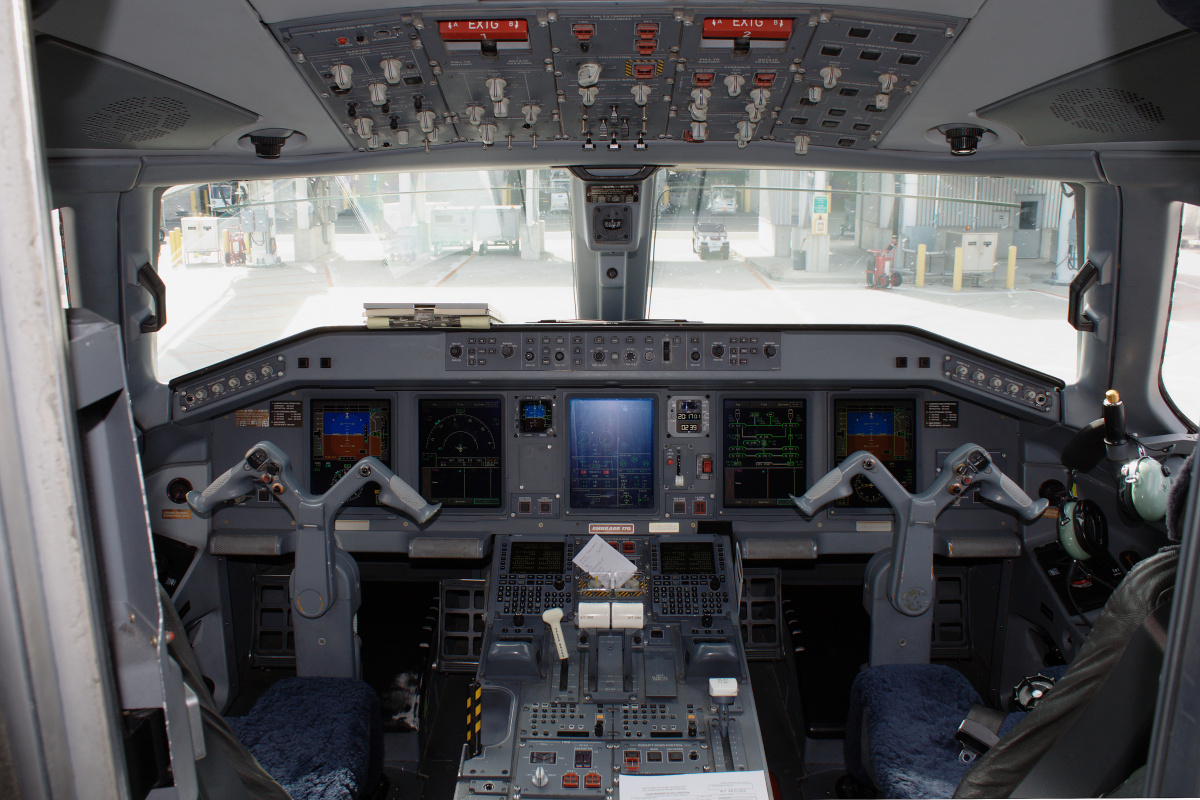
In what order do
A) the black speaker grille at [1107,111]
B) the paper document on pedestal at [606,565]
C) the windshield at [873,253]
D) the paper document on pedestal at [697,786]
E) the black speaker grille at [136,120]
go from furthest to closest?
the windshield at [873,253] < the paper document on pedestal at [606,565] < the black speaker grille at [136,120] < the black speaker grille at [1107,111] < the paper document on pedestal at [697,786]

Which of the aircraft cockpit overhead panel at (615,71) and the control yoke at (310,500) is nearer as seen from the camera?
the aircraft cockpit overhead panel at (615,71)

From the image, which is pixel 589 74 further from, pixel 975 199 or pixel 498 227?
pixel 975 199

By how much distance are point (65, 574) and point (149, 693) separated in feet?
0.44

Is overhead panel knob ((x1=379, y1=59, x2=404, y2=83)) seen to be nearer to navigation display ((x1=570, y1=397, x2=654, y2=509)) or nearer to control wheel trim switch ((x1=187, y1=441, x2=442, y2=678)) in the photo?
control wheel trim switch ((x1=187, y1=441, x2=442, y2=678))

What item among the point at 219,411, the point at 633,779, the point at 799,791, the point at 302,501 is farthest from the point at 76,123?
the point at 799,791

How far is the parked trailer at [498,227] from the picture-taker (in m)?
3.55

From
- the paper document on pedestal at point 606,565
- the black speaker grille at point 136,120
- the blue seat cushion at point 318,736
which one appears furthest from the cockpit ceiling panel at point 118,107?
the paper document on pedestal at point 606,565

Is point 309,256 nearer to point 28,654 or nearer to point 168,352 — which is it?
point 168,352

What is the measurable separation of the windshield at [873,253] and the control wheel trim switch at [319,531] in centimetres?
156

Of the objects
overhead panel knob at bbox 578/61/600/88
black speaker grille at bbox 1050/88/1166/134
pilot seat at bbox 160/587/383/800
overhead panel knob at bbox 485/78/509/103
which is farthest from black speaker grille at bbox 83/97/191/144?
black speaker grille at bbox 1050/88/1166/134

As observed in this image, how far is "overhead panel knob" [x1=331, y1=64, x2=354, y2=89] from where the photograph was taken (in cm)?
199

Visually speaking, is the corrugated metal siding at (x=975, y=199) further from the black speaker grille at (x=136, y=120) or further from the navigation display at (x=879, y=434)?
the black speaker grille at (x=136, y=120)

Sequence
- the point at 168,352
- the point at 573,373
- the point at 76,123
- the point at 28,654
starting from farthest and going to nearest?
the point at 168,352 → the point at 573,373 → the point at 76,123 → the point at 28,654

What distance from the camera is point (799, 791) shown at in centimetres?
269
